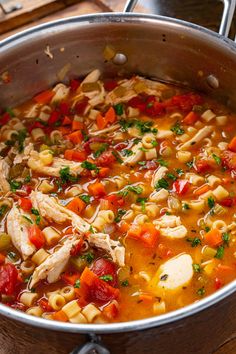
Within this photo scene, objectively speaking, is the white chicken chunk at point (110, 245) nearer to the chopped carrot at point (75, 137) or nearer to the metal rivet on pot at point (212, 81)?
the chopped carrot at point (75, 137)

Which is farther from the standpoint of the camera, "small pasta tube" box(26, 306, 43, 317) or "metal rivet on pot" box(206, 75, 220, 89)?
"metal rivet on pot" box(206, 75, 220, 89)

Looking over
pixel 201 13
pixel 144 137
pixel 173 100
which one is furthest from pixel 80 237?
pixel 201 13

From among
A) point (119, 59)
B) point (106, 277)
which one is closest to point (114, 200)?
point (106, 277)

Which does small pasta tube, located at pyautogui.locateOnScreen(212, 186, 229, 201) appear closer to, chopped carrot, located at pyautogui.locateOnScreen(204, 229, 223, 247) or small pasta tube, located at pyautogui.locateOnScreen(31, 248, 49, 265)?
chopped carrot, located at pyautogui.locateOnScreen(204, 229, 223, 247)

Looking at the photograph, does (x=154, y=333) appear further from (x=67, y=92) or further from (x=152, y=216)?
Result: (x=67, y=92)

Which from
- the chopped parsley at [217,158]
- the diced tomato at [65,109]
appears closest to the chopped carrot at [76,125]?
the diced tomato at [65,109]

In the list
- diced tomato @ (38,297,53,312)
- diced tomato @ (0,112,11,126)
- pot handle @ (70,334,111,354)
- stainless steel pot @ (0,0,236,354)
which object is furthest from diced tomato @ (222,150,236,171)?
pot handle @ (70,334,111,354)
